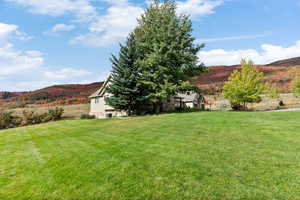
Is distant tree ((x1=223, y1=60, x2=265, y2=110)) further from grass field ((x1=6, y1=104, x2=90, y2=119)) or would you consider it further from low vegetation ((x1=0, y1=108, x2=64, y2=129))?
low vegetation ((x1=0, y1=108, x2=64, y2=129))

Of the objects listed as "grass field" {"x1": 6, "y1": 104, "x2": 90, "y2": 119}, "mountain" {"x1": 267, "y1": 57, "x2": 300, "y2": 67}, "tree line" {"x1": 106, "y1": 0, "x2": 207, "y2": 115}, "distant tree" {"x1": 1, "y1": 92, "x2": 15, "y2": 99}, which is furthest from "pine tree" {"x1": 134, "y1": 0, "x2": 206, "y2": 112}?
"mountain" {"x1": 267, "y1": 57, "x2": 300, "y2": 67}

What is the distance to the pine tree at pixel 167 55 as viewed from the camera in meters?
20.5

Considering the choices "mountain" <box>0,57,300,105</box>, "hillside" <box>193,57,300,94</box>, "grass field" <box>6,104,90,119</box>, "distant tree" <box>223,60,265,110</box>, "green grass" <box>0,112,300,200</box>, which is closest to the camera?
"green grass" <box>0,112,300,200</box>

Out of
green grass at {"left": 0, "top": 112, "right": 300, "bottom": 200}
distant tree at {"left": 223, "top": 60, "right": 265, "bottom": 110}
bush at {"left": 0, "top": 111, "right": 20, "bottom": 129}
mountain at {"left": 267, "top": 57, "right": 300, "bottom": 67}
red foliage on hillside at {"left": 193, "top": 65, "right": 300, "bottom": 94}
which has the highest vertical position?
mountain at {"left": 267, "top": 57, "right": 300, "bottom": 67}

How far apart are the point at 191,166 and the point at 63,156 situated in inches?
187

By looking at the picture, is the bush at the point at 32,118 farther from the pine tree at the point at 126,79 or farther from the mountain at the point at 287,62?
the mountain at the point at 287,62

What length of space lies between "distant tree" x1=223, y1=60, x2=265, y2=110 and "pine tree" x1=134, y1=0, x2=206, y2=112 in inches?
309

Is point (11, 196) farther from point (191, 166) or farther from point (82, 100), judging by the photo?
point (82, 100)

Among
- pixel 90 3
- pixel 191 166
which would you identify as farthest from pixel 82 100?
pixel 191 166

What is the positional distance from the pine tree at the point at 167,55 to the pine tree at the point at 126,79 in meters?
0.89

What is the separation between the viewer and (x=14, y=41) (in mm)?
15961

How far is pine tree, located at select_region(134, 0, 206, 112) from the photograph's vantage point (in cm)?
2047

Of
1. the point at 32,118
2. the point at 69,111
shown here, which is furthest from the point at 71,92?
the point at 32,118

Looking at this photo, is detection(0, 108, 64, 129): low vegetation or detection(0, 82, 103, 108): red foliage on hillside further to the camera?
detection(0, 82, 103, 108): red foliage on hillside
